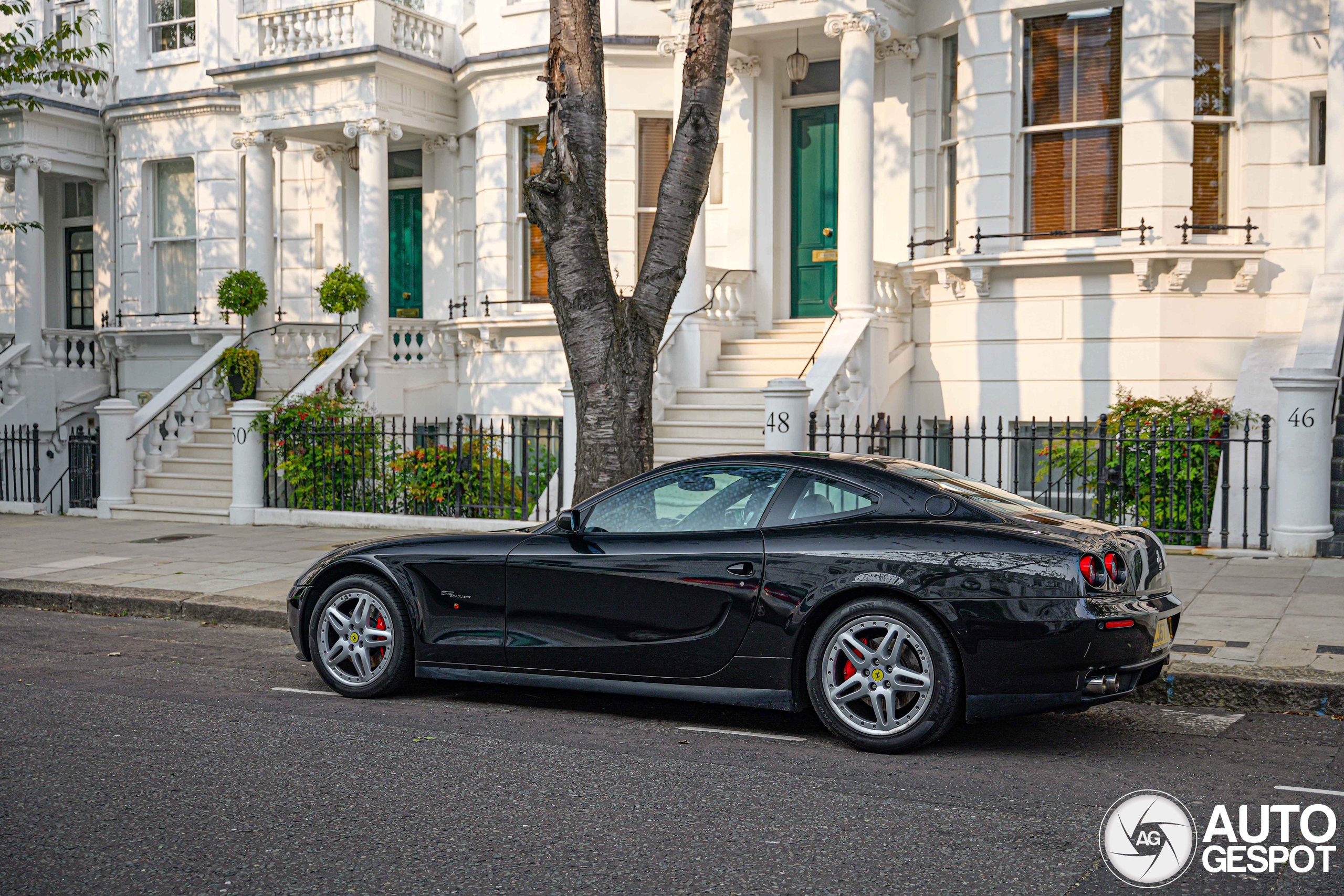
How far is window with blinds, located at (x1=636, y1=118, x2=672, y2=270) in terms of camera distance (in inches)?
703

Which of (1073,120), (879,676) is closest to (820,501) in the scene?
(879,676)

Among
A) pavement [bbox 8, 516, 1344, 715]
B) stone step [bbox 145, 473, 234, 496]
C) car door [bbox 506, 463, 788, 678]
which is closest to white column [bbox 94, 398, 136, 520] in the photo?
stone step [bbox 145, 473, 234, 496]

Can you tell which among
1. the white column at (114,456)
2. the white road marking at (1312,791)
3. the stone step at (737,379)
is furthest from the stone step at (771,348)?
the white road marking at (1312,791)

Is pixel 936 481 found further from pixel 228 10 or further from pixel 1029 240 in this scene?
pixel 228 10

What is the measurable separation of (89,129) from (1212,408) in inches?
717

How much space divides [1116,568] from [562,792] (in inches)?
101

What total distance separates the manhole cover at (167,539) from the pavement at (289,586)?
28 millimetres

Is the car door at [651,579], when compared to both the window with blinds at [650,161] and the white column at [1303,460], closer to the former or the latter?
the white column at [1303,460]

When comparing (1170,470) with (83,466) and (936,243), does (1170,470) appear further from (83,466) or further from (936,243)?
(83,466)

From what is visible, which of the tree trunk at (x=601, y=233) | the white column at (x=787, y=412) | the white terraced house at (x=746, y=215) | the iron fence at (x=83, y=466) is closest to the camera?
the tree trunk at (x=601, y=233)

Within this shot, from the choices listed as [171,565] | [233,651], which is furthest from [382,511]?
[233,651]

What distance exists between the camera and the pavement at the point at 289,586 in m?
6.95

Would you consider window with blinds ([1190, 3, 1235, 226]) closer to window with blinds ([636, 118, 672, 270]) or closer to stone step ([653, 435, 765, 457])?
stone step ([653, 435, 765, 457])

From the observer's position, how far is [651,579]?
623 cm
